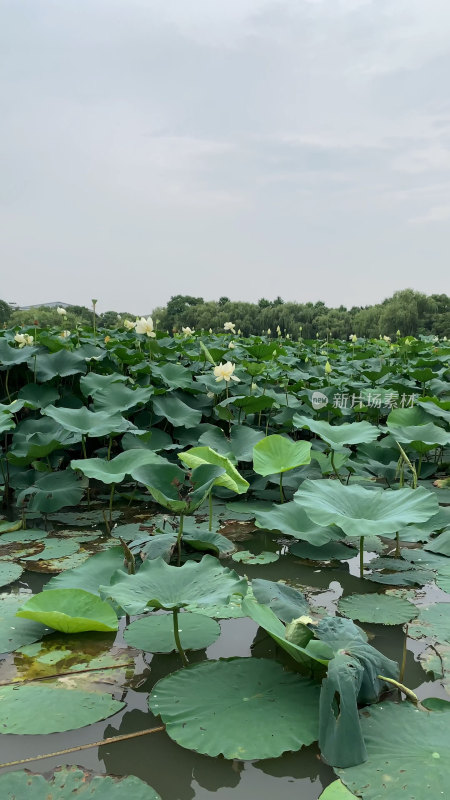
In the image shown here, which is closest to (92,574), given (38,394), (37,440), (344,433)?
(37,440)

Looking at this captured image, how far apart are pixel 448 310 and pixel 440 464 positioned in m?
24.2

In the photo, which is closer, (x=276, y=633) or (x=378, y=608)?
(x=276, y=633)

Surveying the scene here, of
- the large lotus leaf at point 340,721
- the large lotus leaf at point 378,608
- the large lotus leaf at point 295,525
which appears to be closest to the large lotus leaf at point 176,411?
the large lotus leaf at point 295,525

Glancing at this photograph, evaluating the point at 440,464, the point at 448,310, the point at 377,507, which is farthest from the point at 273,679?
the point at 448,310

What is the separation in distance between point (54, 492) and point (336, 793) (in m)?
2.09

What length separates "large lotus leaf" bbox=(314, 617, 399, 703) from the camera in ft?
4.08

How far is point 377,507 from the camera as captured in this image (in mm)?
1959

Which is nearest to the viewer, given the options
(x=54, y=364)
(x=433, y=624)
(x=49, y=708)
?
(x=49, y=708)

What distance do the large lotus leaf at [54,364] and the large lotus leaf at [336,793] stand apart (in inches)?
114

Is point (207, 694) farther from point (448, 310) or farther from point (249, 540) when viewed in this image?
point (448, 310)

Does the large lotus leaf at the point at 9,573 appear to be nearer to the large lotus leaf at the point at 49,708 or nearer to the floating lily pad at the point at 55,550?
the floating lily pad at the point at 55,550

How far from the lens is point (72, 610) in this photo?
1619 millimetres

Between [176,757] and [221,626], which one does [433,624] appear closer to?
[221,626]

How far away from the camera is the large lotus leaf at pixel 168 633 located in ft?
5.18
